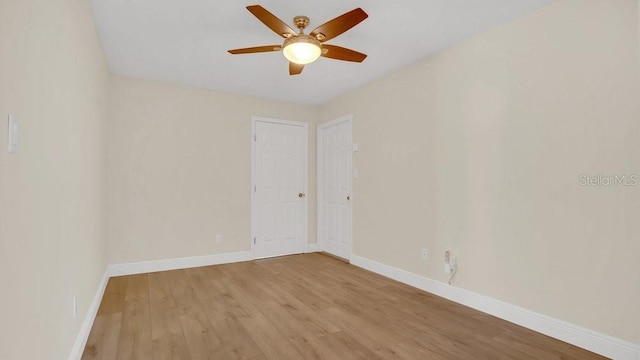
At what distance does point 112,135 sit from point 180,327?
2.65 m

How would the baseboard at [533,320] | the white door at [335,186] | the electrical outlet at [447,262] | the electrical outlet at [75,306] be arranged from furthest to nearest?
the white door at [335,186] < the electrical outlet at [447,262] < the baseboard at [533,320] < the electrical outlet at [75,306]

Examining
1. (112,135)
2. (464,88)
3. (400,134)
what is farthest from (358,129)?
(112,135)

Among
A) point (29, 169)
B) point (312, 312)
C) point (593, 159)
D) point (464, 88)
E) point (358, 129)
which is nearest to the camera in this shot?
point (29, 169)

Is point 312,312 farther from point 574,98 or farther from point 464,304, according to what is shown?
point 574,98

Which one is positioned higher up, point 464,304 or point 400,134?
point 400,134

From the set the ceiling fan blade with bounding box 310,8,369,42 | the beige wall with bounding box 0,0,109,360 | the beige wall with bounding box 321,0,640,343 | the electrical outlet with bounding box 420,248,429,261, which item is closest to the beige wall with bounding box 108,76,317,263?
→ the beige wall with bounding box 0,0,109,360

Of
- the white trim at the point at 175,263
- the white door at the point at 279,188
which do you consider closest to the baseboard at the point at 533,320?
the white door at the point at 279,188

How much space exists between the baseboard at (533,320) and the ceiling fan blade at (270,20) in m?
2.72

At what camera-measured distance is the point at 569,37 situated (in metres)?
2.31

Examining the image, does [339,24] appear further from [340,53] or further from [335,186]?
[335,186]

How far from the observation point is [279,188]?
5059mm

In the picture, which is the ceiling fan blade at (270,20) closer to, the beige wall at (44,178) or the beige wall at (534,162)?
the beige wall at (44,178)

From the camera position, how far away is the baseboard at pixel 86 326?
1973mm

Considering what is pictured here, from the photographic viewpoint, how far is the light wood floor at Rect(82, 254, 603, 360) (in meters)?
2.15
